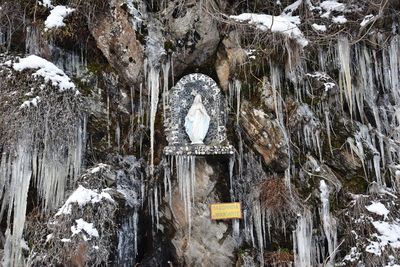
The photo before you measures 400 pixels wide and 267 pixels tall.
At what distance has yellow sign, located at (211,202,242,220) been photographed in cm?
537

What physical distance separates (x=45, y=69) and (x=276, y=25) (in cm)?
352

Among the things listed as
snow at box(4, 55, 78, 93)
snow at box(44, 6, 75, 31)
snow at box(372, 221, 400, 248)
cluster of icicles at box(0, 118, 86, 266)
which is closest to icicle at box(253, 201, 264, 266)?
snow at box(372, 221, 400, 248)

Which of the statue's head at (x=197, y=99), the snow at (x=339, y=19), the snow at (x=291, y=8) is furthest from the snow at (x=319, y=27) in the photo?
the statue's head at (x=197, y=99)

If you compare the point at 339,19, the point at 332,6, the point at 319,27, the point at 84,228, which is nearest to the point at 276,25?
the point at 319,27

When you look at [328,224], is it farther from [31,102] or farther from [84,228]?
[31,102]

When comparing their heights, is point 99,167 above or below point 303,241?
above

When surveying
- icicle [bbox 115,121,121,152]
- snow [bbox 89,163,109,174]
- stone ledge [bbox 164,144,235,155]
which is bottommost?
snow [bbox 89,163,109,174]

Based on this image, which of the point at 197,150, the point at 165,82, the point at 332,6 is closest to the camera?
the point at 197,150

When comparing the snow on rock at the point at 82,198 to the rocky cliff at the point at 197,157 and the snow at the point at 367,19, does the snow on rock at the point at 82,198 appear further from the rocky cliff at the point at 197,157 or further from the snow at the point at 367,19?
the snow at the point at 367,19

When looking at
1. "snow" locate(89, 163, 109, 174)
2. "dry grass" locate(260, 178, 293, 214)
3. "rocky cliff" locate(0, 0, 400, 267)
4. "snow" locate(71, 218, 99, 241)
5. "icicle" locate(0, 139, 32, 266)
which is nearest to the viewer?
"snow" locate(71, 218, 99, 241)

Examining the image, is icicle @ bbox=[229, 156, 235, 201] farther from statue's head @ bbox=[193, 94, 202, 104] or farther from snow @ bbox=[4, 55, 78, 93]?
snow @ bbox=[4, 55, 78, 93]

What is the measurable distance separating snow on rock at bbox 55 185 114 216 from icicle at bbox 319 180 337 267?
2938 mm

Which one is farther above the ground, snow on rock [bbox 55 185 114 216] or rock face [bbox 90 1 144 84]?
rock face [bbox 90 1 144 84]

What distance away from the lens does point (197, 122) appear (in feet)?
18.2
